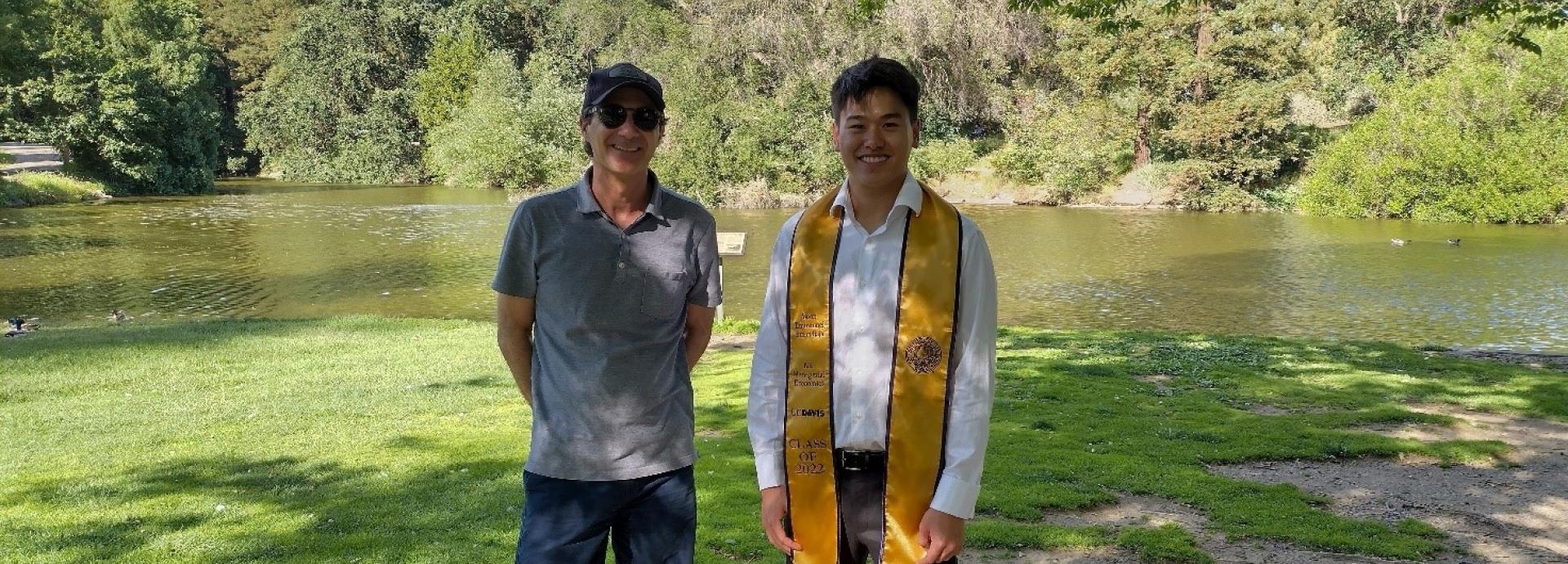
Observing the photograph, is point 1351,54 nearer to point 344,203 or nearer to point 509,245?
point 344,203

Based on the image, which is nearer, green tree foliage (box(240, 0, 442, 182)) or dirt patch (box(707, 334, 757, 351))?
dirt patch (box(707, 334, 757, 351))

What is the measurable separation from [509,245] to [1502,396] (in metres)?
10.1

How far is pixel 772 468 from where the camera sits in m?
2.91

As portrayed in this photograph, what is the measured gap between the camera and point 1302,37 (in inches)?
1581

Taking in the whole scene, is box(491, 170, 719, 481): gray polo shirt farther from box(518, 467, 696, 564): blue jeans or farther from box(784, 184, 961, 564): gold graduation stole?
box(784, 184, 961, 564): gold graduation stole

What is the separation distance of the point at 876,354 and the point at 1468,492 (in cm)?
588

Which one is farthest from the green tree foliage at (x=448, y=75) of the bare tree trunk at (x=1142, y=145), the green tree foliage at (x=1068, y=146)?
the bare tree trunk at (x=1142, y=145)

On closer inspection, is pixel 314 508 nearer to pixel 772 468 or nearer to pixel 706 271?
pixel 706 271

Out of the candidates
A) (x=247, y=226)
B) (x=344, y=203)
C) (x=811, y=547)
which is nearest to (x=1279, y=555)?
(x=811, y=547)

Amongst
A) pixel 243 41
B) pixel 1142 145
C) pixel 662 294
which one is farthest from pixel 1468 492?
pixel 243 41

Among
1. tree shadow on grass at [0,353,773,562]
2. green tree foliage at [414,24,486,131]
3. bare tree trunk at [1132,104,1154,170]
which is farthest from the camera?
green tree foliage at [414,24,486,131]

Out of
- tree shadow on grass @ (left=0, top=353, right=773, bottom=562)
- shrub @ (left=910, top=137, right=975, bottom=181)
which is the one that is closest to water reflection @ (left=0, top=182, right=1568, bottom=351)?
shrub @ (left=910, top=137, right=975, bottom=181)

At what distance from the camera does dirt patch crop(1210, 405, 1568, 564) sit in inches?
236

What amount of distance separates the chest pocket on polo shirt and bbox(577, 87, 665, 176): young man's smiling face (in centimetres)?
30
